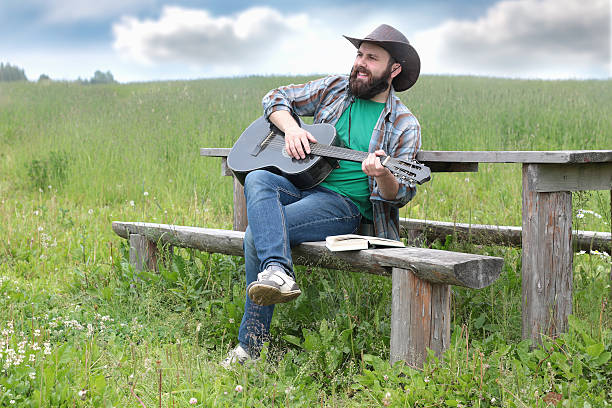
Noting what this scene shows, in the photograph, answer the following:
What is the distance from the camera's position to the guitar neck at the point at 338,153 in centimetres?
325

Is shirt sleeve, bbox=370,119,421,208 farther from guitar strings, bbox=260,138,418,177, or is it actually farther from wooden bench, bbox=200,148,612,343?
wooden bench, bbox=200,148,612,343

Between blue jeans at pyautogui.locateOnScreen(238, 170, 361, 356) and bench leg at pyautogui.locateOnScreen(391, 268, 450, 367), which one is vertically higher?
blue jeans at pyautogui.locateOnScreen(238, 170, 361, 356)

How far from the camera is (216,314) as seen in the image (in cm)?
379

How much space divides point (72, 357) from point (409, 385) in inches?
58.2

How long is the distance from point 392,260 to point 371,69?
1401mm

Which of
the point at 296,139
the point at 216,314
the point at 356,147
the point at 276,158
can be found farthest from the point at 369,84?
the point at 216,314

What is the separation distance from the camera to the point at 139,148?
8.93 meters

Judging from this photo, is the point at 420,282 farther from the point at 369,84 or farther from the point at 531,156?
the point at 369,84

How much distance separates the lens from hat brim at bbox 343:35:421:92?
3.69 meters

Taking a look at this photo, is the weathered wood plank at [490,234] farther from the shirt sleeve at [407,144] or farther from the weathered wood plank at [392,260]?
the weathered wood plank at [392,260]

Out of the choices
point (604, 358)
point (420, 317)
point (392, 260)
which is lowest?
point (604, 358)

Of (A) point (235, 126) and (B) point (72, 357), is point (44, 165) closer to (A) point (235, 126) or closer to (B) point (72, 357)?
(A) point (235, 126)

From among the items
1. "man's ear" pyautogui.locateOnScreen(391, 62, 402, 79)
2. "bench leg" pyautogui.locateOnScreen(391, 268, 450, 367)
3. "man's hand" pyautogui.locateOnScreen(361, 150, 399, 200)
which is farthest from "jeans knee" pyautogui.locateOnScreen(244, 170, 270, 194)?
"man's ear" pyautogui.locateOnScreen(391, 62, 402, 79)

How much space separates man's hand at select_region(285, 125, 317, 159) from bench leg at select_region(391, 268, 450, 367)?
1.04 m
